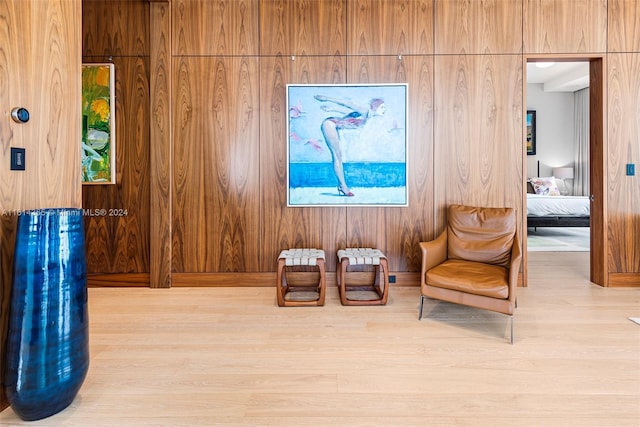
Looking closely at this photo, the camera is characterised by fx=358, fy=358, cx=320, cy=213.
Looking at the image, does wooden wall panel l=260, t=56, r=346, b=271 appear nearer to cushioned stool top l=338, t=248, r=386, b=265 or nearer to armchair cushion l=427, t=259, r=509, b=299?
cushioned stool top l=338, t=248, r=386, b=265

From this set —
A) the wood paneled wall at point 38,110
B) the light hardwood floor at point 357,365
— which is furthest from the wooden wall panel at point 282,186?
the wood paneled wall at point 38,110

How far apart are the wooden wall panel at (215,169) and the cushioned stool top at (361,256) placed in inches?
40.2

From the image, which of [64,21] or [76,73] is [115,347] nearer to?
[76,73]

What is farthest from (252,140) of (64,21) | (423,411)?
Answer: (423,411)

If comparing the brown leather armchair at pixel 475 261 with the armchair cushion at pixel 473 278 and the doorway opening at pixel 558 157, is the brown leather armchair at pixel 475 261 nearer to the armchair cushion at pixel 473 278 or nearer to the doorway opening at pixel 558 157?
the armchair cushion at pixel 473 278

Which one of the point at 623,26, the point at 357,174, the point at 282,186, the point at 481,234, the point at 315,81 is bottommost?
the point at 481,234

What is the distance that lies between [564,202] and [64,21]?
7.81m

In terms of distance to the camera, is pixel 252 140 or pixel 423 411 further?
pixel 252 140

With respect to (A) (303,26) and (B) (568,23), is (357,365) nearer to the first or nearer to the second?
(A) (303,26)

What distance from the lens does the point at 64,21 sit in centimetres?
207

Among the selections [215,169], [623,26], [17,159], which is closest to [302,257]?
[215,169]

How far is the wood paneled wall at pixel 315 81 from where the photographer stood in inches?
150

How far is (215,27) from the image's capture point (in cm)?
384

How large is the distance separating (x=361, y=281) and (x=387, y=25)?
9.04 feet
